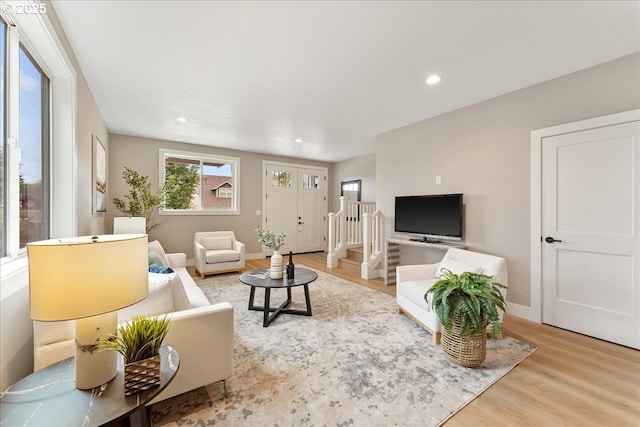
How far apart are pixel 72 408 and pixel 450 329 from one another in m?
2.16

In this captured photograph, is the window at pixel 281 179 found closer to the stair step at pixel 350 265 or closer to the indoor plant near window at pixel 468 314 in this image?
the stair step at pixel 350 265

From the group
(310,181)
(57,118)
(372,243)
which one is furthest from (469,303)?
(310,181)

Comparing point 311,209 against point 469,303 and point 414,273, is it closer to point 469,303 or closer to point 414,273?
point 414,273

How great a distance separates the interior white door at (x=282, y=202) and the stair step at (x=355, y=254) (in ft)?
6.20

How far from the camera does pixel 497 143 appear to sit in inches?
125

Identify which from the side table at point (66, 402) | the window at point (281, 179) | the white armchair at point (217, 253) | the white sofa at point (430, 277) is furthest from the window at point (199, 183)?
the side table at point (66, 402)

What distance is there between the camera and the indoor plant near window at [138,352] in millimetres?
1000

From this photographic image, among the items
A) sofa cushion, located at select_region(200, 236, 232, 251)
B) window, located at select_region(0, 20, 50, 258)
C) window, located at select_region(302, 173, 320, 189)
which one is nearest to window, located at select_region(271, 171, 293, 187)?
window, located at select_region(302, 173, 320, 189)

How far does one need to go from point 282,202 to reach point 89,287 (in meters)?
5.75

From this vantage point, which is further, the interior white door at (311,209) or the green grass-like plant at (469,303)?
the interior white door at (311,209)

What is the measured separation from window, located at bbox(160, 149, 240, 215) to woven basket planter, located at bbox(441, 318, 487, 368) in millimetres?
4977

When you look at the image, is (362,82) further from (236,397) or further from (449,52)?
(236,397)

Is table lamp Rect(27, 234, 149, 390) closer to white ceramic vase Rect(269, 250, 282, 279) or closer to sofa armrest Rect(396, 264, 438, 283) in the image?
white ceramic vase Rect(269, 250, 282, 279)

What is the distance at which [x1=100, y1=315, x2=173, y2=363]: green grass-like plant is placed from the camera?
1021mm
